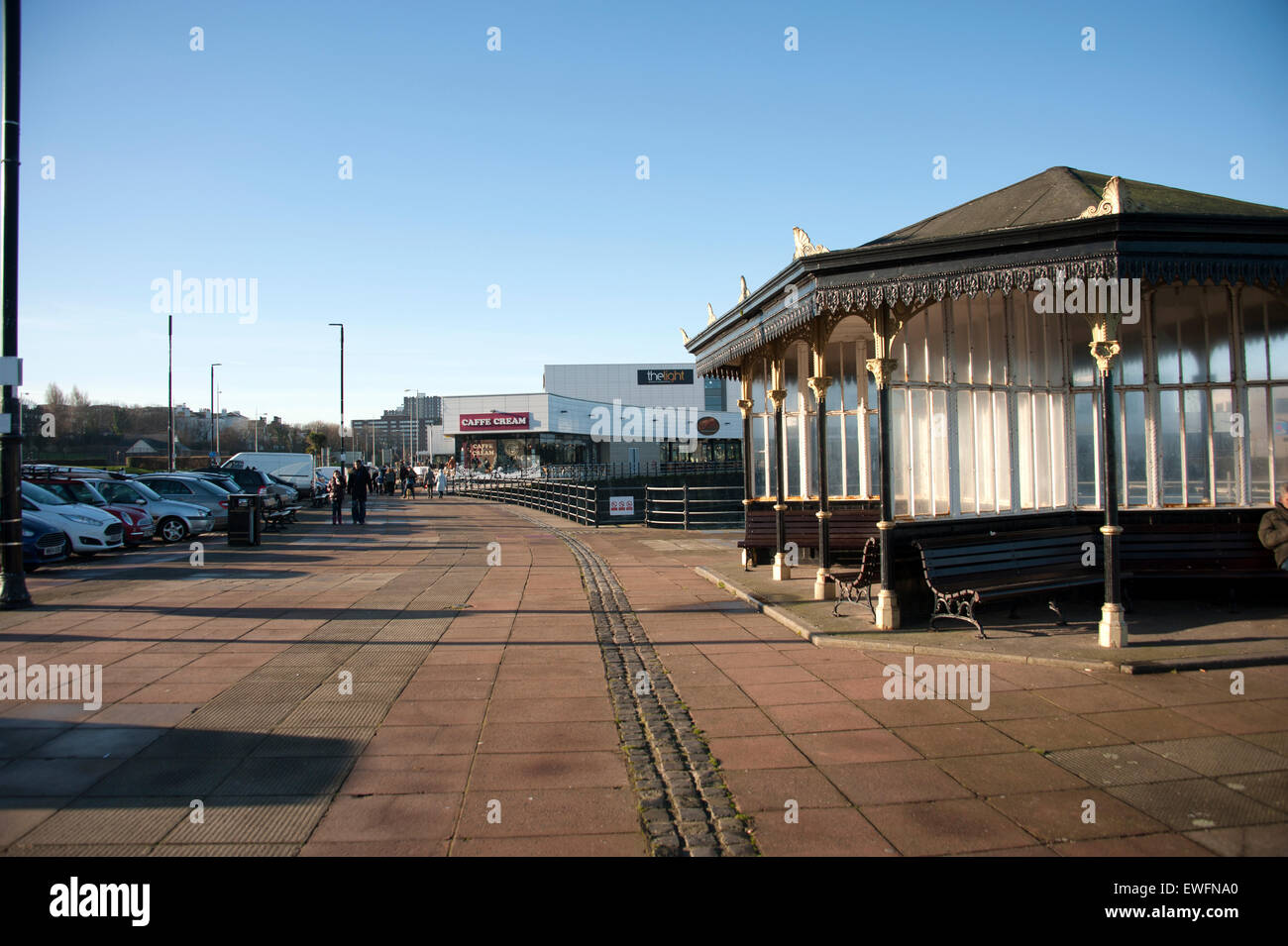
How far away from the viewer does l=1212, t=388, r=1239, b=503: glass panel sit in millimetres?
9906

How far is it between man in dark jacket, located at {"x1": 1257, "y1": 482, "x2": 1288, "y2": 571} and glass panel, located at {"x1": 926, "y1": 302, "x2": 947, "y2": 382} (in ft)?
11.8

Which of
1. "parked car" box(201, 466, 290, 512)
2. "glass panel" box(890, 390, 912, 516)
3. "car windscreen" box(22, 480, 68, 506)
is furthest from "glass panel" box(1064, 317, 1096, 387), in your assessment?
"parked car" box(201, 466, 290, 512)

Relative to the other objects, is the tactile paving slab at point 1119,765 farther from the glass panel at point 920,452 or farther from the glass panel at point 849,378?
the glass panel at point 849,378

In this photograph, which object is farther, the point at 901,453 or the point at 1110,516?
the point at 901,453

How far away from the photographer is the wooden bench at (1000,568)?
8.39 m

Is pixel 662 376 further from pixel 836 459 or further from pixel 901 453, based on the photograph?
pixel 901 453

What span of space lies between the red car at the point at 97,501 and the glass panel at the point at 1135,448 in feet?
60.0

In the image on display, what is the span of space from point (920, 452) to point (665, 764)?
248 inches

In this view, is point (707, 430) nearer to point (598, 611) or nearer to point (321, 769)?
point (598, 611)

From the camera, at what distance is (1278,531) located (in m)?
8.43

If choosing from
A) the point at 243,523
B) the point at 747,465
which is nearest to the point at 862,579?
the point at 747,465

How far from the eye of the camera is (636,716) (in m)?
6.20

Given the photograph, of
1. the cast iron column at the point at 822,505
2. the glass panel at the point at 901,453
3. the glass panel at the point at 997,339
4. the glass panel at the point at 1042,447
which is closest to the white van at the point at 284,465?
the cast iron column at the point at 822,505

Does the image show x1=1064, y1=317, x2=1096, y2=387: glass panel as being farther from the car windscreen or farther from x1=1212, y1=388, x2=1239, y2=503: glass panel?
the car windscreen
